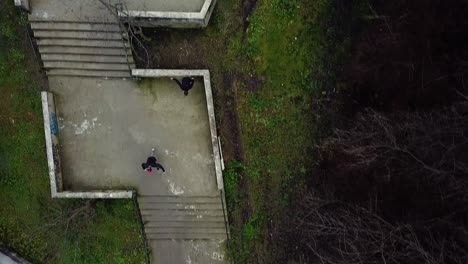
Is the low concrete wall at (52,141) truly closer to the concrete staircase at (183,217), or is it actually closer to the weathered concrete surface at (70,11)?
the weathered concrete surface at (70,11)

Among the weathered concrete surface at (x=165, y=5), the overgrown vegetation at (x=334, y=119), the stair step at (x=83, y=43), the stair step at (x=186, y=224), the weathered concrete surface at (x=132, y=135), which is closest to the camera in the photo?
the overgrown vegetation at (x=334, y=119)

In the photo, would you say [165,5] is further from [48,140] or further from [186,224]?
[186,224]

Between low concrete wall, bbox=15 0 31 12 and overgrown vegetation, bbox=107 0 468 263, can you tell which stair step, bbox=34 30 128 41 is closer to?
low concrete wall, bbox=15 0 31 12

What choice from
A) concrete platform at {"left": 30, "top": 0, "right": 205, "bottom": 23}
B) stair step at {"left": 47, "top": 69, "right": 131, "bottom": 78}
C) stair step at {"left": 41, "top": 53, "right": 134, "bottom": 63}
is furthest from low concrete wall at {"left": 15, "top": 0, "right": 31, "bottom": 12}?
stair step at {"left": 47, "top": 69, "right": 131, "bottom": 78}

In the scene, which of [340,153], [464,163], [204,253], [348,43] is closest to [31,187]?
[204,253]

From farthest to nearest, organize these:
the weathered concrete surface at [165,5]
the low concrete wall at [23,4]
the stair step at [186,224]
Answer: the stair step at [186,224], the weathered concrete surface at [165,5], the low concrete wall at [23,4]

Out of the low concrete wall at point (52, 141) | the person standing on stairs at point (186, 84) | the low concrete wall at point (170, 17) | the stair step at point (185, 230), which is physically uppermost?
the low concrete wall at point (170, 17)

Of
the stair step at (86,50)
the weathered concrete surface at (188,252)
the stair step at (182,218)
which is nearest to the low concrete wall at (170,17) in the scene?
the stair step at (86,50)

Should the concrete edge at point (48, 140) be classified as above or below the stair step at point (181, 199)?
above
